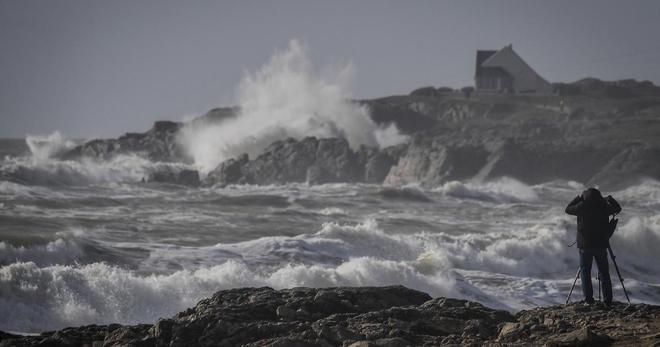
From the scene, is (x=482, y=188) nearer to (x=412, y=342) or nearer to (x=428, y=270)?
(x=428, y=270)

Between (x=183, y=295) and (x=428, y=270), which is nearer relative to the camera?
(x=183, y=295)

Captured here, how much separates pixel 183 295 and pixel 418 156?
44144mm

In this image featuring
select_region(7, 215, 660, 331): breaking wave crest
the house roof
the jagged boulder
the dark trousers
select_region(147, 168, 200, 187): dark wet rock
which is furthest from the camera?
the house roof

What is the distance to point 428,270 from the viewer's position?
2180 cm

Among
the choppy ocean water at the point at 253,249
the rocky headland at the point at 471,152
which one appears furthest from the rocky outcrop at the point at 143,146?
the choppy ocean water at the point at 253,249

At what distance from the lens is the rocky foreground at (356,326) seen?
9.50 metres

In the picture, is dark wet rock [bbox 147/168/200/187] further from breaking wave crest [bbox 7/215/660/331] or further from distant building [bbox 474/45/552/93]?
distant building [bbox 474/45/552/93]

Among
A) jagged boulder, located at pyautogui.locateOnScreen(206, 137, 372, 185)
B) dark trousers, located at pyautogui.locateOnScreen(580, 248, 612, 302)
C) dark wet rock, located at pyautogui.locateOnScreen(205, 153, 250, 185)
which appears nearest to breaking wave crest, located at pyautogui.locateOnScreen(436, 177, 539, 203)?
jagged boulder, located at pyautogui.locateOnScreen(206, 137, 372, 185)

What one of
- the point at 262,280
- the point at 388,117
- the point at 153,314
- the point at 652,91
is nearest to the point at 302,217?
the point at 262,280

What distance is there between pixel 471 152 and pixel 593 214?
50.2 m

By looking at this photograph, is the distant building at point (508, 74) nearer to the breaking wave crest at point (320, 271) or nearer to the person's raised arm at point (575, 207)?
the breaking wave crest at point (320, 271)

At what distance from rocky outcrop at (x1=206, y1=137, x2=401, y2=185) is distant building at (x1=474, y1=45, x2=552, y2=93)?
37.8 meters

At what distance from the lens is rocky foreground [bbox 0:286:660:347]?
31.2 feet

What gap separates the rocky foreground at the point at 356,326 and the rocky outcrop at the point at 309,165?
4623 cm
